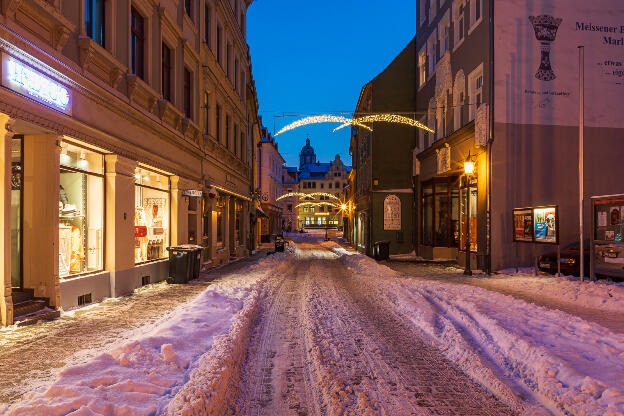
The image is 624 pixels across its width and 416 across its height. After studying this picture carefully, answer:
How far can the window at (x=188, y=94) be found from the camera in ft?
50.8

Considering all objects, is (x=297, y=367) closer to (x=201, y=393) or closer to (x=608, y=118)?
(x=201, y=393)

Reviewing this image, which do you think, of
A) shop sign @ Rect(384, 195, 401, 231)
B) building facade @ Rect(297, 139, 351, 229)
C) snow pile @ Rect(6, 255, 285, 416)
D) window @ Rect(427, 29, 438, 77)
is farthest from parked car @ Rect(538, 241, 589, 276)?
building facade @ Rect(297, 139, 351, 229)

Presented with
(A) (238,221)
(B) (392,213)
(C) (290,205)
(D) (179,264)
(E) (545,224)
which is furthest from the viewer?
(C) (290,205)

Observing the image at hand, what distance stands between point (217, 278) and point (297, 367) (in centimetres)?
924

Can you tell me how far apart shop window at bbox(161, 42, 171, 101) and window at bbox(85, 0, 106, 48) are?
3660 mm

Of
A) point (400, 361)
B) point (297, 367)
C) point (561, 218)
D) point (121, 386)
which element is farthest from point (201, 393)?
point (561, 218)

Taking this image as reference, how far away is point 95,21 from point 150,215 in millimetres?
5966

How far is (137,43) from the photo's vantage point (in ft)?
37.9

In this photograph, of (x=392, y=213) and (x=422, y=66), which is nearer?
(x=422, y=66)

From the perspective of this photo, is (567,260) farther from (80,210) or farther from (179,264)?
(80,210)

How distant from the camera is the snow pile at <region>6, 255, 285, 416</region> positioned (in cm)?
364

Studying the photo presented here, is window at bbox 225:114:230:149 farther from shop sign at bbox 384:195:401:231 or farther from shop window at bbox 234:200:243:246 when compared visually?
shop sign at bbox 384:195:401:231

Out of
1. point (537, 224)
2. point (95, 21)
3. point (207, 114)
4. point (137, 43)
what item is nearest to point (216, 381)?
point (95, 21)

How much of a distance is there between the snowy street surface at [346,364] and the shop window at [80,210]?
2.66m
